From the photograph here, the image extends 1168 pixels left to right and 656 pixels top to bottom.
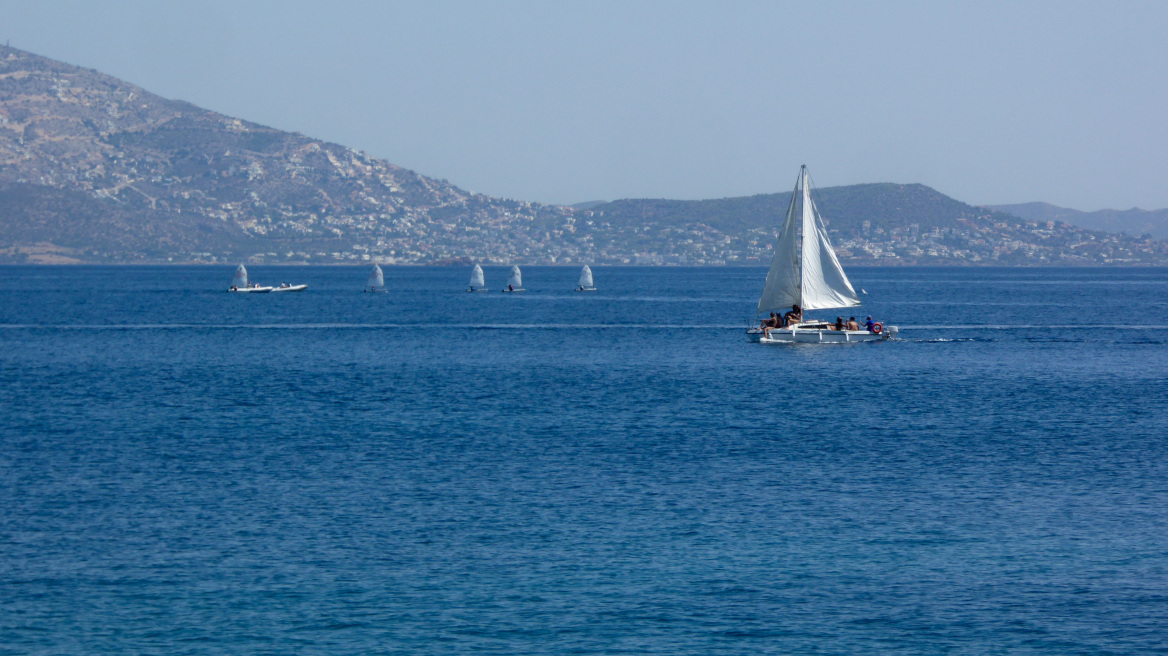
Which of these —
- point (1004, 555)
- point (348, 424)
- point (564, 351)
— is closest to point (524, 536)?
point (1004, 555)

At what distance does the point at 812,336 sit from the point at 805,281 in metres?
5.70

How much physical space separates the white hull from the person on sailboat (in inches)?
52.9

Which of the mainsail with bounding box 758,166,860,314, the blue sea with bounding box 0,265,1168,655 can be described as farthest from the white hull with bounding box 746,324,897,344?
the blue sea with bounding box 0,265,1168,655

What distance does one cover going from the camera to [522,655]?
2577 centimetres

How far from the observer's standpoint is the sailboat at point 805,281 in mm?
101562

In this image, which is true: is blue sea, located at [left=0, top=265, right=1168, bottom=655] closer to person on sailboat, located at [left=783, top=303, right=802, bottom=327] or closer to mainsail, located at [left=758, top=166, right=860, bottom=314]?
person on sailboat, located at [left=783, top=303, right=802, bottom=327]

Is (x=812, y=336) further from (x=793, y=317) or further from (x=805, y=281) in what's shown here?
(x=805, y=281)

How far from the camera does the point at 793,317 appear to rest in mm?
103438

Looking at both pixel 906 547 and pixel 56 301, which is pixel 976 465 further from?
pixel 56 301

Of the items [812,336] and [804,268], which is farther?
[804,268]

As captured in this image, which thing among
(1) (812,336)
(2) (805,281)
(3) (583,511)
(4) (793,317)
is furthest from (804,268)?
(3) (583,511)

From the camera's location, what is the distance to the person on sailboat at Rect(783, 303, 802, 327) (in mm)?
103438

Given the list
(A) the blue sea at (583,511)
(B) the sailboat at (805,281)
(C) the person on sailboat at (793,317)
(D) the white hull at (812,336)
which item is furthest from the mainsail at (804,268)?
(A) the blue sea at (583,511)

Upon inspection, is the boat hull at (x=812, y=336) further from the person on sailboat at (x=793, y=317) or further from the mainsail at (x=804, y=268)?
the mainsail at (x=804, y=268)
